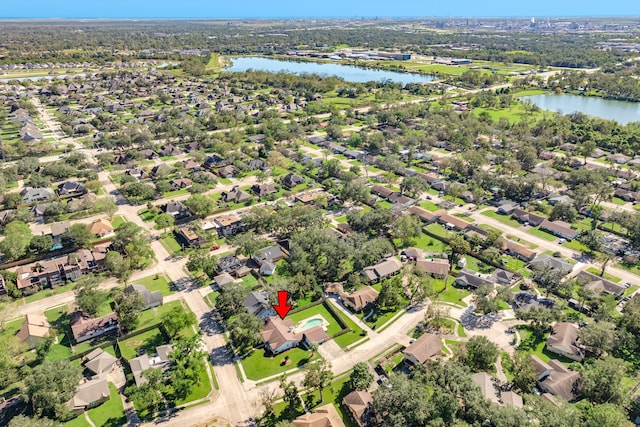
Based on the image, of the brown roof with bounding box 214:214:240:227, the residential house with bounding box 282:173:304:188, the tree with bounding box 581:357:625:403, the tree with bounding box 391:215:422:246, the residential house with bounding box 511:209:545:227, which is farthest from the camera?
the residential house with bounding box 282:173:304:188

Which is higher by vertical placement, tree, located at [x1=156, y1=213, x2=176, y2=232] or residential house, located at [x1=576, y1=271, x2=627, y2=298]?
tree, located at [x1=156, y1=213, x2=176, y2=232]

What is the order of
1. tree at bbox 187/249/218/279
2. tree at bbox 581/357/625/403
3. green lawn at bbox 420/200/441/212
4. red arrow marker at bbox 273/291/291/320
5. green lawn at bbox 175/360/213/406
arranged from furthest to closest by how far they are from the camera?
green lawn at bbox 420/200/441/212, tree at bbox 187/249/218/279, red arrow marker at bbox 273/291/291/320, green lawn at bbox 175/360/213/406, tree at bbox 581/357/625/403

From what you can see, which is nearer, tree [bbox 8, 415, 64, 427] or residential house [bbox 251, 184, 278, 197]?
tree [bbox 8, 415, 64, 427]

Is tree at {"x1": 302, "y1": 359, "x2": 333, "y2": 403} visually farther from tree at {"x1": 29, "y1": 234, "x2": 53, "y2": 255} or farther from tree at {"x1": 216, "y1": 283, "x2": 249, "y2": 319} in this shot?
tree at {"x1": 29, "y1": 234, "x2": 53, "y2": 255}

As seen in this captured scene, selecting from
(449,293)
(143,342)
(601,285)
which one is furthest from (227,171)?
(601,285)

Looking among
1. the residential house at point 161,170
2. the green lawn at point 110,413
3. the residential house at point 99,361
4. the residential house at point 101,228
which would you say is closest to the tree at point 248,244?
the residential house at point 99,361

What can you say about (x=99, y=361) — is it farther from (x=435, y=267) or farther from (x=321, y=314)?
(x=435, y=267)

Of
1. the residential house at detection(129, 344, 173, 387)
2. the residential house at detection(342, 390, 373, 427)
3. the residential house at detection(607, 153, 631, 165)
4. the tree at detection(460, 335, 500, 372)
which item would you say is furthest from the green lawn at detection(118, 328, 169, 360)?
the residential house at detection(607, 153, 631, 165)
